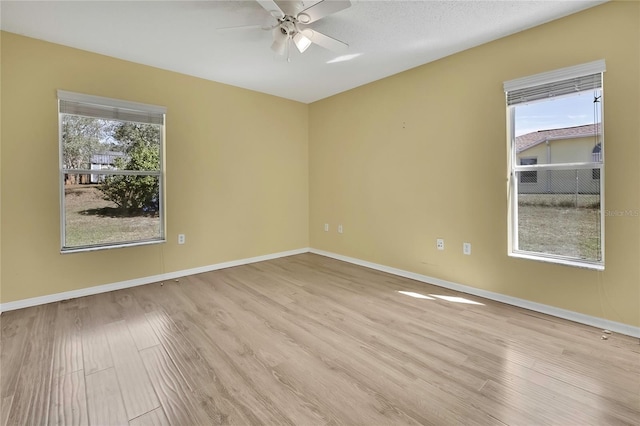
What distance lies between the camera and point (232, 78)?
3826 mm

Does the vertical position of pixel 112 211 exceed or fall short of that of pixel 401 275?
it exceeds it

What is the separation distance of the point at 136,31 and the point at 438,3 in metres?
2.64

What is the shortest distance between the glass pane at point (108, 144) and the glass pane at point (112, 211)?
0.48 feet

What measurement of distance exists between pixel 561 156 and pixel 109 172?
4.57 m

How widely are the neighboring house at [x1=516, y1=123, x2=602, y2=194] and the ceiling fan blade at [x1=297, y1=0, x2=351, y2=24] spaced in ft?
6.82

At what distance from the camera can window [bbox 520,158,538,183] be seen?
271 cm

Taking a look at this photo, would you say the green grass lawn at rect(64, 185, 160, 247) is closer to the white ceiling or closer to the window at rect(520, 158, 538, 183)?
the white ceiling

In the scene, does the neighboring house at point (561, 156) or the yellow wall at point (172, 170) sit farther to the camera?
the yellow wall at point (172, 170)

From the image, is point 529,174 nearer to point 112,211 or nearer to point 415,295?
point 415,295

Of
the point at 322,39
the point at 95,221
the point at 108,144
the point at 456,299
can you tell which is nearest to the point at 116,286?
the point at 95,221

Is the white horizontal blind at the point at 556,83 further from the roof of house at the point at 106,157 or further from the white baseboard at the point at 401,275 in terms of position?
the roof of house at the point at 106,157

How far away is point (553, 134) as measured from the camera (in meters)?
2.61

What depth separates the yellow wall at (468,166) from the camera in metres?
2.24

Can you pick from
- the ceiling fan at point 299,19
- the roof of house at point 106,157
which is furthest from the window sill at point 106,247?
the ceiling fan at point 299,19
